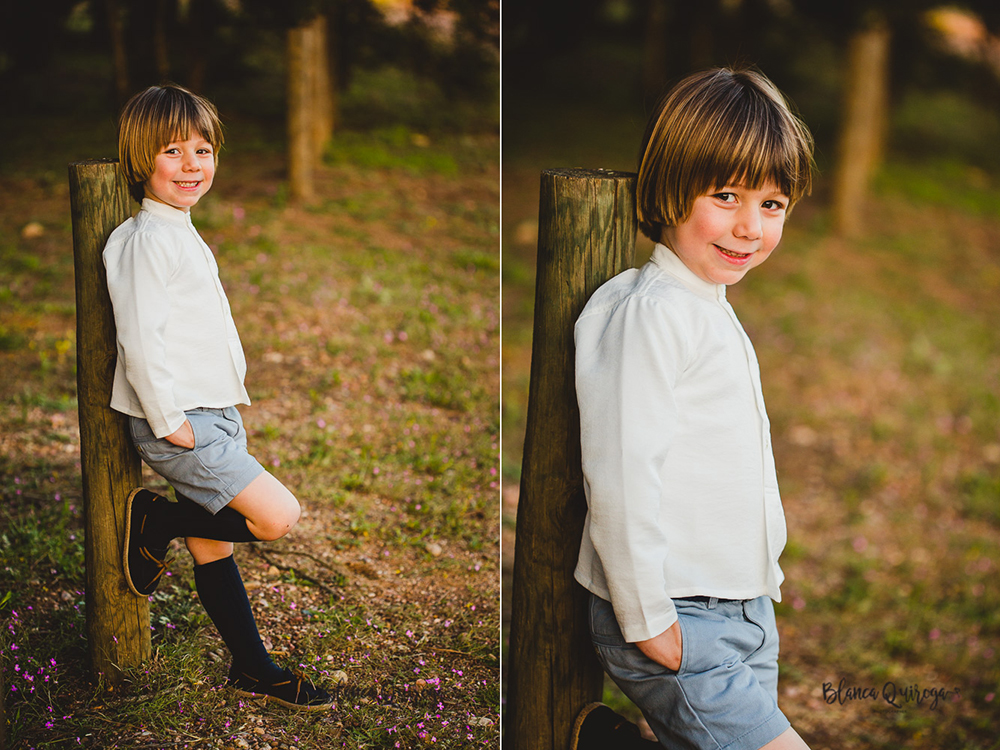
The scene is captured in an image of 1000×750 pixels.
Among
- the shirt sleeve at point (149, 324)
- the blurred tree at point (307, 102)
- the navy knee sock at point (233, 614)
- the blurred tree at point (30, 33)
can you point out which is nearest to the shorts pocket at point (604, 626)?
the navy knee sock at point (233, 614)

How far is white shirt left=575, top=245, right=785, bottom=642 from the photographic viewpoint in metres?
1.89

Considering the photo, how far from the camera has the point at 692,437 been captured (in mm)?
2000

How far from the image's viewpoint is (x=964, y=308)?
8.57 m

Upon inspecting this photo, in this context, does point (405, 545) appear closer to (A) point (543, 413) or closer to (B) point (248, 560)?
(B) point (248, 560)

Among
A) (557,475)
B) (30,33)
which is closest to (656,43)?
(30,33)

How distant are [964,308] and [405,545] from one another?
7505mm

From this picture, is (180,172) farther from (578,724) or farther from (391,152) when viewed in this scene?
(391,152)

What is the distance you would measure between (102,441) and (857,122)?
8957mm

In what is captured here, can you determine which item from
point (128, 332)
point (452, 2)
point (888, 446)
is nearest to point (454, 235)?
point (452, 2)

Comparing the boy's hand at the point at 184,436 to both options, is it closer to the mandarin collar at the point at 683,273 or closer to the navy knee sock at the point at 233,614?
the navy knee sock at the point at 233,614

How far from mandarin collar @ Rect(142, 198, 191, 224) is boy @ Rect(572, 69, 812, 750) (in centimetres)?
95

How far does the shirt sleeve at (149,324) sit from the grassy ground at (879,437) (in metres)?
2.34

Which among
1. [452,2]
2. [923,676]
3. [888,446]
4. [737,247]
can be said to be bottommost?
[923,676]

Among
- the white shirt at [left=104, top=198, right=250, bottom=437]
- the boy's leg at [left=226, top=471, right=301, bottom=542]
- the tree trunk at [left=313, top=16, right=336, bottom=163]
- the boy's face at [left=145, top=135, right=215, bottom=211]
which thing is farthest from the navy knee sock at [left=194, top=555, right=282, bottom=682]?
the tree trunk at [left=313, top=16, right=336, bottom=163]
